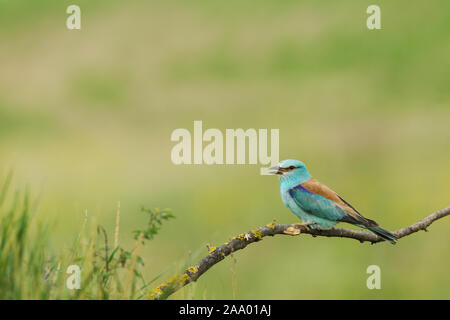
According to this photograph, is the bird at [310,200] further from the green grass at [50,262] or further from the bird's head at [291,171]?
the green grass at [50,262]

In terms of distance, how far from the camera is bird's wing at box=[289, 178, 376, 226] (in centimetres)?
451

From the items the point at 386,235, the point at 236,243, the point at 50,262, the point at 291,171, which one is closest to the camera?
the point at 50,262

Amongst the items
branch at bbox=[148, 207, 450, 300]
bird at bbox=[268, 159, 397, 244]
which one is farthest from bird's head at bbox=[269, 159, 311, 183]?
branch at bbox=[148, 207, 450, 300]

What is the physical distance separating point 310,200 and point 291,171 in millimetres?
263

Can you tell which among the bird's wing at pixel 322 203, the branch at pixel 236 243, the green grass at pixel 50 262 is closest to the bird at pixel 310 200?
the bird's wing at pixel 322 203

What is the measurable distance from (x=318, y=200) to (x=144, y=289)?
1.94 meters

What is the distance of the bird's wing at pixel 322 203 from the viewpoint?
4.51 meters

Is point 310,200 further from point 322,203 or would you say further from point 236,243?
point 236,243

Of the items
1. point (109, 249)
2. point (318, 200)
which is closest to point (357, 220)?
point (318, 200)

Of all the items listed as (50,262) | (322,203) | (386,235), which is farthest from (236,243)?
(322,203)

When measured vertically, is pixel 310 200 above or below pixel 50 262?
above

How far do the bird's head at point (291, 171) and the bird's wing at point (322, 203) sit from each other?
52mm

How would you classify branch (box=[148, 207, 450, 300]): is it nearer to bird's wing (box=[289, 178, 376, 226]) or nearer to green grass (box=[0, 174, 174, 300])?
green grass (box=[0, 174, 174, 300])

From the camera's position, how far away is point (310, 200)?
4.64m
